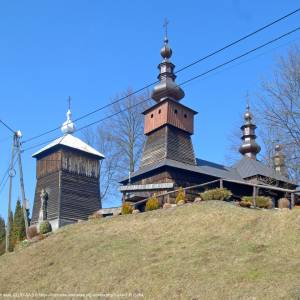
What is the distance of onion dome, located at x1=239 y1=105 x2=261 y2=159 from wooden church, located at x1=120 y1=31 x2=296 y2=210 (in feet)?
12.0

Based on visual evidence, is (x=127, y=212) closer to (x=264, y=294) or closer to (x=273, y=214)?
(x=273, y=214)

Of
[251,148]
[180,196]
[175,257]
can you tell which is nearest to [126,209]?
[180,196]

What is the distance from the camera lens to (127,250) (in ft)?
58.0

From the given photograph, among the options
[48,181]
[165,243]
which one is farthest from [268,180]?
[165,243]

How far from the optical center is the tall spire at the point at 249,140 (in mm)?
41625

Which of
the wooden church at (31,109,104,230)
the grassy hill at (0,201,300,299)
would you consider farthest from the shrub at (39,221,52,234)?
the grassy hill at (0,201,300,299)

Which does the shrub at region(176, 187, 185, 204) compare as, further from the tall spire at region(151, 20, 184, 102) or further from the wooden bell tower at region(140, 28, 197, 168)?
the tall spire at region(151, 20, 184, 102)

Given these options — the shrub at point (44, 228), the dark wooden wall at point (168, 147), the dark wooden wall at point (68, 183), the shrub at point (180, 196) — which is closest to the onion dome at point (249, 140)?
the dark wooden wall at point (168, 147)

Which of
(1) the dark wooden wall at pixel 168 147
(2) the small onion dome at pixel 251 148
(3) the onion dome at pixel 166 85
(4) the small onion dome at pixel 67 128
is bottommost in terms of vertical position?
(1) the dark wooden wall at pixel 168 147

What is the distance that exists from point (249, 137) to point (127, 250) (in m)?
27.0

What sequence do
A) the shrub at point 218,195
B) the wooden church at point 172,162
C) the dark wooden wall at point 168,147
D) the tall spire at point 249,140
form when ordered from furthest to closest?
the tall spire at point 249,140 < the dark wooden wall at point 168,147 < the wooden church at point 172,162 < the shrub at point 218,195

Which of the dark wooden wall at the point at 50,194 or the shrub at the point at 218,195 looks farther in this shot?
the dark wooden wall at the point at 50,194

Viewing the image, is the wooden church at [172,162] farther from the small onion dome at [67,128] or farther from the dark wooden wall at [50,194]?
the small onion dome at [67,128]

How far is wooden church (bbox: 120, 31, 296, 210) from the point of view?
99.2ft
